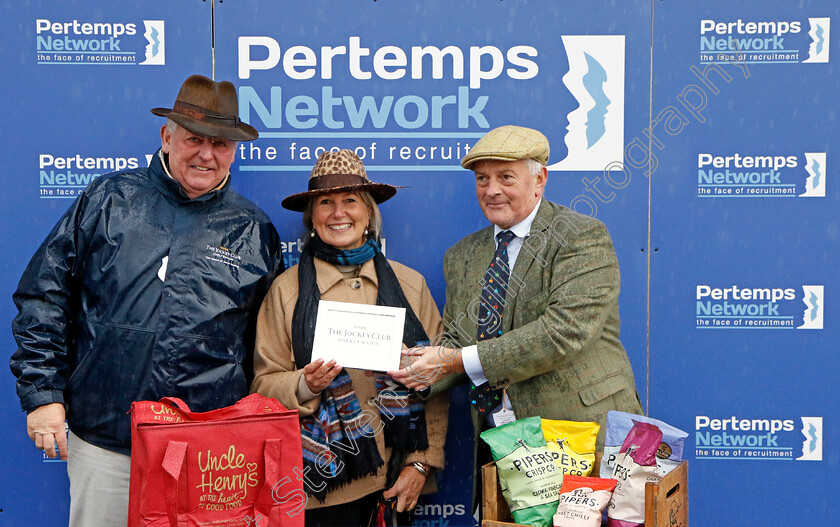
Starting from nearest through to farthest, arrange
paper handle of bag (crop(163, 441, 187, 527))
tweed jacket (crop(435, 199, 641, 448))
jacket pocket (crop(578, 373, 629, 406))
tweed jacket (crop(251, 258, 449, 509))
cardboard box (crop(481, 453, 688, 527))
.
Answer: cardboard box (crop(481, 453, 688, 527))
paper handle of bag (crop(163, 441, 187, 527))
tweed jacket (crop(435, 199, 641, 448))
jacket pocket (crop(578, 373, 629, 406))
tweed jacket (crop(251, 258, 449, 509))

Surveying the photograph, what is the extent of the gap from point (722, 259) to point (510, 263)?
1.34m

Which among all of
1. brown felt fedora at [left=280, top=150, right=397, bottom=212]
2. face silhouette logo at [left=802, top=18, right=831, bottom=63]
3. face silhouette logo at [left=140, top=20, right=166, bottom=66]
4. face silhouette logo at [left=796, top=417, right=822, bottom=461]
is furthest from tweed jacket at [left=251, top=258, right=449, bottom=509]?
face silhouette logo at [left=802, top=18, right=831, bottom=63]

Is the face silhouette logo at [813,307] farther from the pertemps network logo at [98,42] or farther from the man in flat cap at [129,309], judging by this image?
the pertemps network logo at [98,42]

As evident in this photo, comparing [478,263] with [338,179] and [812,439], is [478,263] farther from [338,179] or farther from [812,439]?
[812,439]

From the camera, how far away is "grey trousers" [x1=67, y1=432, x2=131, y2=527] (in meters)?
2.87

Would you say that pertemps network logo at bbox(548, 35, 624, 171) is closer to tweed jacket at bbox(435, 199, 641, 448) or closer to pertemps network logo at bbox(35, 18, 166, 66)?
A: tweed jacket at bbox(435, 199, 641, 448)

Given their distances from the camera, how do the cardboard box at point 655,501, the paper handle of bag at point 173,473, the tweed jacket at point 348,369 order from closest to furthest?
the cardboard box at point 655,501 < the paper handle of bag at point 173,473 < the tweed jacket at point 348,369

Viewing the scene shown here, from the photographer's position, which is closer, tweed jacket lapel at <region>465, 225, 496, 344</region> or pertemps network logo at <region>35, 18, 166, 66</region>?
tweed jacket lapel at <region>465, 225, 496, 344</region>

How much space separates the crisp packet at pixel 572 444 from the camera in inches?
102

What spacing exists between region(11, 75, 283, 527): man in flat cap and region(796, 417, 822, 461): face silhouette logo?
291 centimetres

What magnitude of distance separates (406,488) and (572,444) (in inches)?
33.2

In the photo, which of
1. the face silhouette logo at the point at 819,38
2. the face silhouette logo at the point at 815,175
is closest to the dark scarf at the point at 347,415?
the face silhouette logo at the point at 815,175

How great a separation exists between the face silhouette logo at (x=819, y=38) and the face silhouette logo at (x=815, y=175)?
1.64 ft

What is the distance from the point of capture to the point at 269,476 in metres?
2.53
